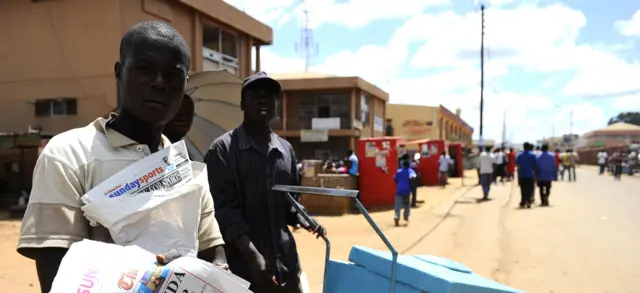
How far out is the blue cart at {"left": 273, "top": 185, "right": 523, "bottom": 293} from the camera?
5.53ft

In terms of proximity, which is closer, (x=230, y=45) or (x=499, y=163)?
(x=230, y=45)

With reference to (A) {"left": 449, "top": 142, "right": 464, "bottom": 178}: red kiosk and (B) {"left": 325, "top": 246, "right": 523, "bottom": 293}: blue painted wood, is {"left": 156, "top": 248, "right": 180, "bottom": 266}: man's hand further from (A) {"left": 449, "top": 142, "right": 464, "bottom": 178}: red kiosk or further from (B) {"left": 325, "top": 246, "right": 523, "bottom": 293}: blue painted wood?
(A) {"left": 449, "top": 142, "right": 464, "bottom": 178}: red kiosk

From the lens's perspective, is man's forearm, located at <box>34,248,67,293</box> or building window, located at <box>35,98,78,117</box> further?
building window, located at <box>35,98,78,117</box>

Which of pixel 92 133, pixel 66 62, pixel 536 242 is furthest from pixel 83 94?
pixel 92 133

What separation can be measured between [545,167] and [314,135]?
15.7m

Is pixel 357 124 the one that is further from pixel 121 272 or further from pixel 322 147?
pixel 121 272

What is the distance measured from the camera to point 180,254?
1.19 m

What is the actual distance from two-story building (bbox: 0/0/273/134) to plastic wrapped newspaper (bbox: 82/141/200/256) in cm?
1322

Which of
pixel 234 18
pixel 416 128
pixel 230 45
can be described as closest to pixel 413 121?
pixel 416 128

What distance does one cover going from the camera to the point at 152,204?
1173 mm

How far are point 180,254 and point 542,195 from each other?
44.7 feet

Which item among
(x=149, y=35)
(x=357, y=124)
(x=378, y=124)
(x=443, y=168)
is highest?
(x=378, y=124)

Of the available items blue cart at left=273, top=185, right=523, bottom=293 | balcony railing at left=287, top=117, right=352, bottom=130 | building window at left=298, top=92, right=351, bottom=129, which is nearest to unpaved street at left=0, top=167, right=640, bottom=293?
blue cart at left=273, top=185, right=523, bottom=293

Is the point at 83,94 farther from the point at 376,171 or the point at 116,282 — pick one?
the point at 116,282
